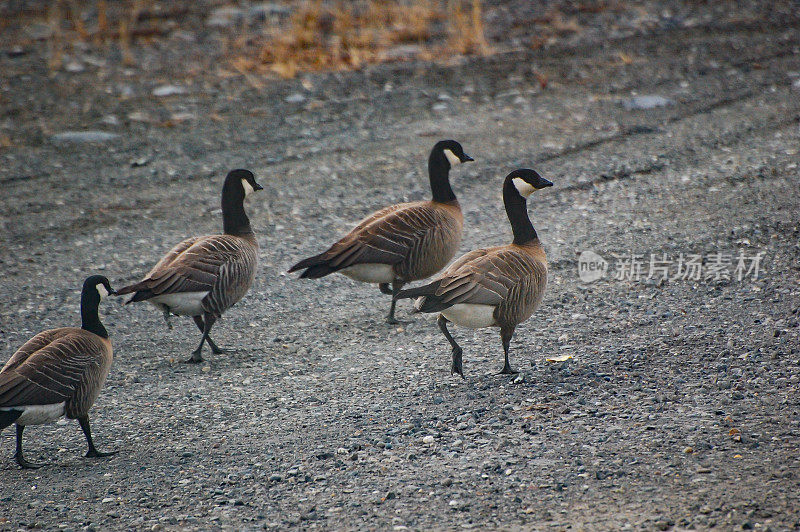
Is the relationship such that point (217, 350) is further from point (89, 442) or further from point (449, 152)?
point (449, 152)

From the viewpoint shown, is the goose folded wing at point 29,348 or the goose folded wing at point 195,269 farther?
the goose folded wing at point 195,269

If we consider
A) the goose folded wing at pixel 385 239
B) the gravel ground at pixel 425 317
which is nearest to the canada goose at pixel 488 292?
the gravel ground at pixel 425 317

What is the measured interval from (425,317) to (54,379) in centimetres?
319

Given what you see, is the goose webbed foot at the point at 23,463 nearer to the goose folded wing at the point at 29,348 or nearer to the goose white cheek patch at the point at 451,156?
the goose folded wing at the point at 29,348

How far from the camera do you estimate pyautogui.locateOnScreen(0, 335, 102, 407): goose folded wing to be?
4.89m

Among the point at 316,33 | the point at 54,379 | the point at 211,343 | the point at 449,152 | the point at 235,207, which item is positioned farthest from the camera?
the point at 316,33

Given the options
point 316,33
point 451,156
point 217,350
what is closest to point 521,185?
point 451,156

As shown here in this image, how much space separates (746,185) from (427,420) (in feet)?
17.3

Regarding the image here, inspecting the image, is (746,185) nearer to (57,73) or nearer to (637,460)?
(637,460)

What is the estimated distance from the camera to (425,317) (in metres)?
7.36

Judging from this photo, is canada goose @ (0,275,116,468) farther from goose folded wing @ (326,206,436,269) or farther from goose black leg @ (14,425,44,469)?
goose folded wing @ (326,206,436,269)

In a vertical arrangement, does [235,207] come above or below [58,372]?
above

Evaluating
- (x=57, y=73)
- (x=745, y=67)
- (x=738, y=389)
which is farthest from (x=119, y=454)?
(x=745, y=67)

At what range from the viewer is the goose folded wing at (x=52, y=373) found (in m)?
4.89
